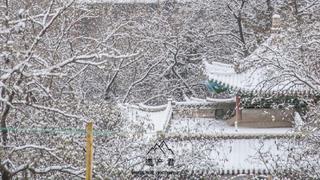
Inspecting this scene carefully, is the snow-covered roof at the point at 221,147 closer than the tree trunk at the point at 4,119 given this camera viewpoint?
No

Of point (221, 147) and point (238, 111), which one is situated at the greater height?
point (238, 111)

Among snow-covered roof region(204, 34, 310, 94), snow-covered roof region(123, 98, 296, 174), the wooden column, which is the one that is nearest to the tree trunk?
snow-covered roof region(123, 98, 296, 174)

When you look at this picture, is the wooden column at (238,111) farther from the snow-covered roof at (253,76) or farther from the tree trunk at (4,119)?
the tree trunk at (4,119)

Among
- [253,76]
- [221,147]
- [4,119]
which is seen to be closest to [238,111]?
[253,76]

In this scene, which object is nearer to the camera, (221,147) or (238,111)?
(221,147)

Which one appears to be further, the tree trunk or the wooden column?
the wooden column

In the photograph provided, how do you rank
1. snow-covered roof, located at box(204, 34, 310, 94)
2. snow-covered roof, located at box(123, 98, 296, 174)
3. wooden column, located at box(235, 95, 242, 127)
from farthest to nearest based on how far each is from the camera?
wooden column, located at box(235, 95, 242, 127) → snow-covered roof, located at box(204, 34, 310, 94) → snow-covered roof, located at box(123, 98, 296, 174)

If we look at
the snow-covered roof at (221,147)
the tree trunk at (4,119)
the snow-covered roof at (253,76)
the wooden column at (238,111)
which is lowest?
the snow-covered roof at (221,147)

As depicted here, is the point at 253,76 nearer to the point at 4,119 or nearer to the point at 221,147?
the point at 221,147

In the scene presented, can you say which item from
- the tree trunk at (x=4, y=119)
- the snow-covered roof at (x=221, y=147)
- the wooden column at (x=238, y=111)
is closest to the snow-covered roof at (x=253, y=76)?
the wooden column at (x=238, y=111)

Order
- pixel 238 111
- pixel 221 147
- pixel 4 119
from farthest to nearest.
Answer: pixel 238 111 < pixel 221 147 < pixel 4 119

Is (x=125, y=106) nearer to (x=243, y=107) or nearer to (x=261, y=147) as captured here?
(x=243, y=107)

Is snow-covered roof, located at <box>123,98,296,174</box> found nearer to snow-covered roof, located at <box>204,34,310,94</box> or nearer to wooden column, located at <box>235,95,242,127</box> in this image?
wooden column, located at <box>235,95,242,127</box>

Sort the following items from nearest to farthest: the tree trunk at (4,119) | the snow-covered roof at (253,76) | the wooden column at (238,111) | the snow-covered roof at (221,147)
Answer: the tree trunk at (4,119) → the snow-covered roof at (221,147) → the snow-covered roof at (253,76) → the wooden column at (238,111)
